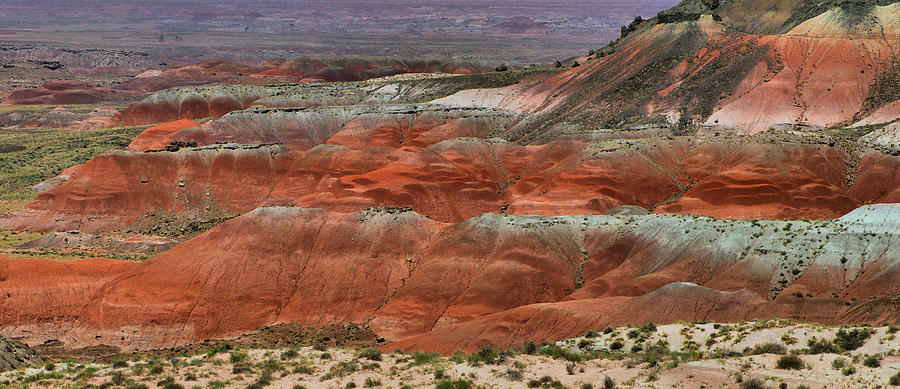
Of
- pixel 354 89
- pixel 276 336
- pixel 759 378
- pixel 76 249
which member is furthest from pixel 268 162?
pixel 759 378

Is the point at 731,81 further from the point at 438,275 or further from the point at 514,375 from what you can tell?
the point at 514,375

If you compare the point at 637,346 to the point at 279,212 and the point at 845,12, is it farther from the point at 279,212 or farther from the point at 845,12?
the point at 845,12

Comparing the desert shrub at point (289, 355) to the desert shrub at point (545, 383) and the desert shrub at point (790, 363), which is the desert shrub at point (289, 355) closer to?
the desert shrub at point (545, 383)

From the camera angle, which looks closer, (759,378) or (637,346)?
(759,378)

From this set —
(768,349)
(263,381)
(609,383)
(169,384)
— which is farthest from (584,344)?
(169,384)

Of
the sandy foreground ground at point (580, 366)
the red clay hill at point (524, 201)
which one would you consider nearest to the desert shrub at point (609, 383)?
the sandy foreground ground at point (580, 366)

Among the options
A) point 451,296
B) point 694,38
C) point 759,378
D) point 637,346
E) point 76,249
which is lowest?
point 76,249
